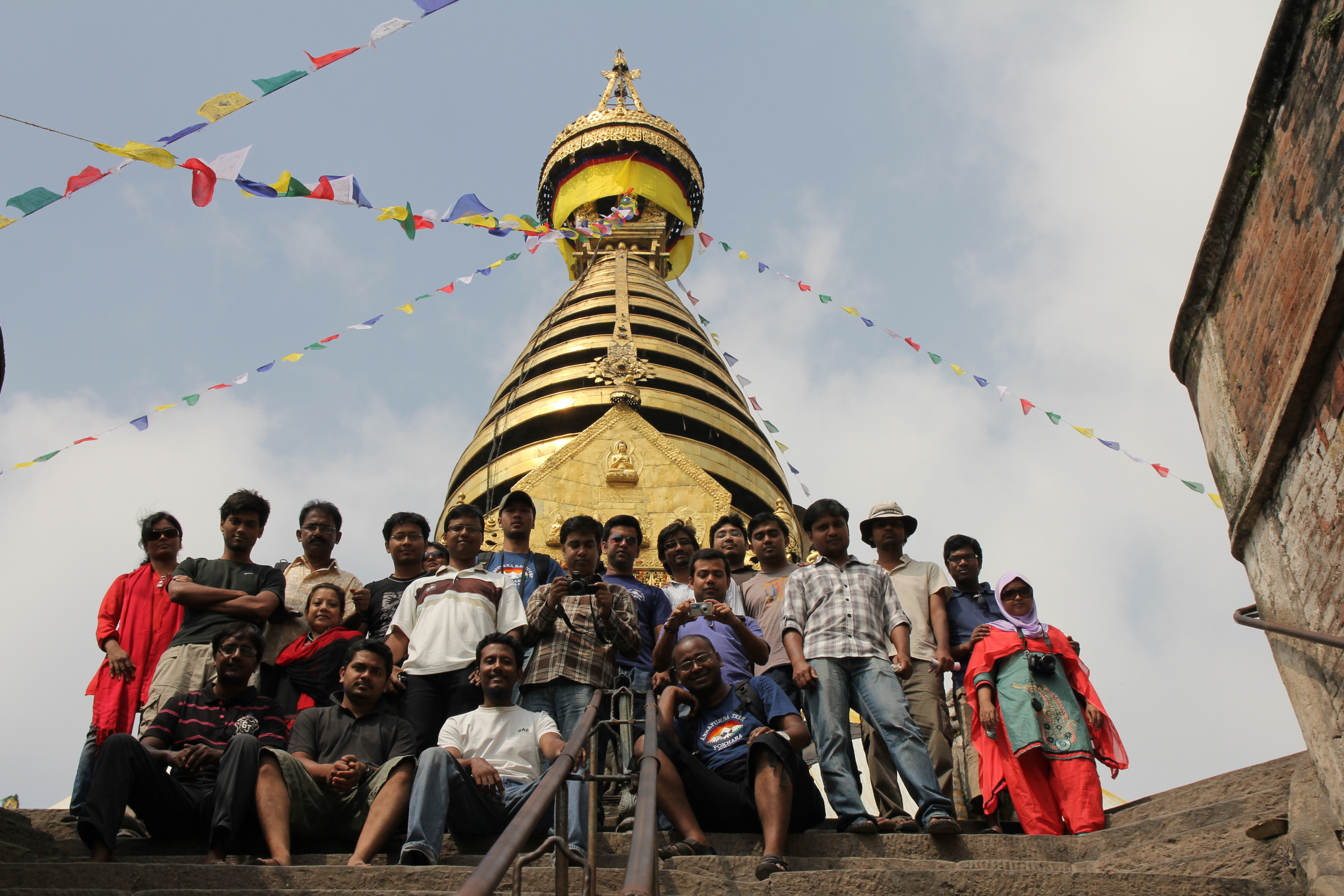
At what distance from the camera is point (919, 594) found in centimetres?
680

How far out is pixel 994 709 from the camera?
6.04 m

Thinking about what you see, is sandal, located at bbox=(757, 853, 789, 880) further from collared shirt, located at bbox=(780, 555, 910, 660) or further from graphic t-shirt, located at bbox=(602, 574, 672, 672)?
graphic t-shirt, located at bbox=(602, 574, 672, 672)

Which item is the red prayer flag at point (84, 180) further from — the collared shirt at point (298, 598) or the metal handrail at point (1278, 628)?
the metal handrail at point (1278, 628)

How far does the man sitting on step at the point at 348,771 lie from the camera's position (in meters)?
4.61

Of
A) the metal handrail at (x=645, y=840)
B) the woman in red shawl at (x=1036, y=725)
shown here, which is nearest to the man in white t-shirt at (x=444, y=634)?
the metal handrail at (x=645, y=840)

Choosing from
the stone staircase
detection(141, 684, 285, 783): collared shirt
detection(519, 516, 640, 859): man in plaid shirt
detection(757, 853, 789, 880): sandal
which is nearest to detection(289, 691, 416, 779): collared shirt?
detection(141, 684, 285, 783): collared shirt

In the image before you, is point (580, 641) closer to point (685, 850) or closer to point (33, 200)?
point (685, 850)

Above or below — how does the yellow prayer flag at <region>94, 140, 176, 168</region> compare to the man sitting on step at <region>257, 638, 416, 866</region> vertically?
above

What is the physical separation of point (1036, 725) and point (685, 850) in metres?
2.20

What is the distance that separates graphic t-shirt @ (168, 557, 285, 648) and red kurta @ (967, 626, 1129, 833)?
3812mm

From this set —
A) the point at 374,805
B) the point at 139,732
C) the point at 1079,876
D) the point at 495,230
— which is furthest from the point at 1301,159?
the point at 495,230

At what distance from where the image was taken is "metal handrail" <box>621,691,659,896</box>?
2480mm

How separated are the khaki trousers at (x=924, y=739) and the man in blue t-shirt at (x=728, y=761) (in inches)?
25.0

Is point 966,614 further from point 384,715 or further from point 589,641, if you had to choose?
point 384,715
